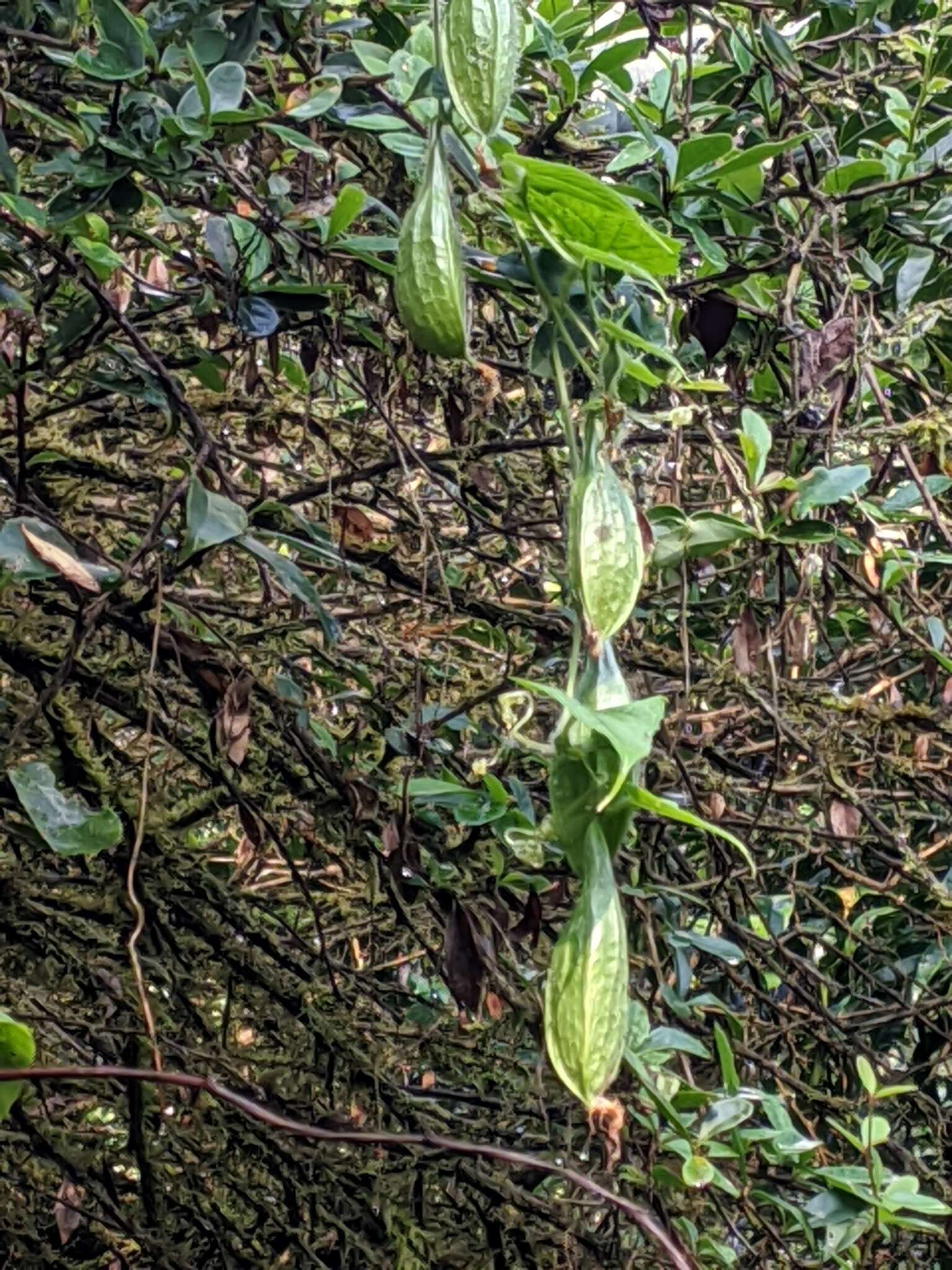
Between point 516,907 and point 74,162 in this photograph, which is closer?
point 74,162

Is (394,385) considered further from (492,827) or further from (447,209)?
(447,209)

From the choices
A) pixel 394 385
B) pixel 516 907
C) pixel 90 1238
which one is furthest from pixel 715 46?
pixel 90 1238

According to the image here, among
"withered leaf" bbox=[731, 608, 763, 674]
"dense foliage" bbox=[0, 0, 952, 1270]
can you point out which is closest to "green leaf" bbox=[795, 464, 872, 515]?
"dense foliage" bbox=[0, 0, 952, 1270]

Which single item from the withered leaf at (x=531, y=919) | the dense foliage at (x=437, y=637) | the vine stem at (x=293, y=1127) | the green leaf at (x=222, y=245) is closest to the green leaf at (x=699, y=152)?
the dense foliage at (x=437, y=637)

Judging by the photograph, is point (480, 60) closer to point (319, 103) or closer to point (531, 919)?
point (319, 103)

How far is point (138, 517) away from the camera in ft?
4.63

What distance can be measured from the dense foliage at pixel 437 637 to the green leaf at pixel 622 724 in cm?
36

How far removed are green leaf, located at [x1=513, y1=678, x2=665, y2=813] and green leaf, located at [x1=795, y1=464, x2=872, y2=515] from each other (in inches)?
25.3

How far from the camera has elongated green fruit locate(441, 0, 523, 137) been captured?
0.54 m

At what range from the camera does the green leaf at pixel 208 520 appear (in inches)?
37.6

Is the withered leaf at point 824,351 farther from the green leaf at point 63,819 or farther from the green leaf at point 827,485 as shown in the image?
the green leaf at point 63,819

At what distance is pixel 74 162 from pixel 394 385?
374 mm

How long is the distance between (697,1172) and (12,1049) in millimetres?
665

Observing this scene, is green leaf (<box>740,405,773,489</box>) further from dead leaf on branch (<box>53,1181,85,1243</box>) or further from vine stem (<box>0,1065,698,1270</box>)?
dead leaf on branch (<box>53,1181,85,1243</box>)
